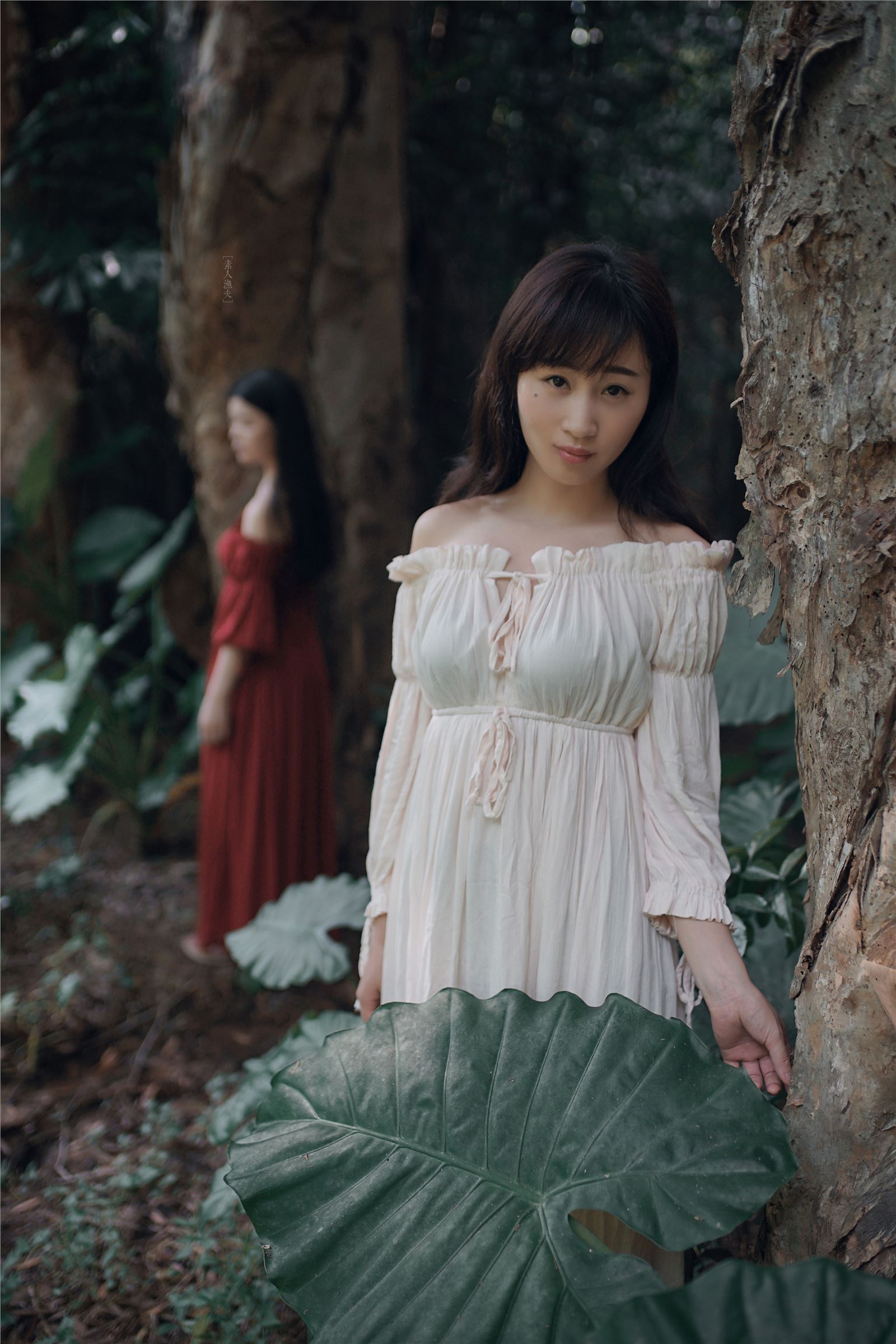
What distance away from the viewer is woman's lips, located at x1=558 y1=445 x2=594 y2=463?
4.35ft

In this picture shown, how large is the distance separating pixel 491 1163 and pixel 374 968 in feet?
1.50

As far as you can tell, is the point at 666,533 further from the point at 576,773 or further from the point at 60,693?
the point at 60,693

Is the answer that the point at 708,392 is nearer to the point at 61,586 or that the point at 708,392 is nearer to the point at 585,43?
the point at 585,43

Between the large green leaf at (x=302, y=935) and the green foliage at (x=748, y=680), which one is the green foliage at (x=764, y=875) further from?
the large green leaf at (x=302, y=935)

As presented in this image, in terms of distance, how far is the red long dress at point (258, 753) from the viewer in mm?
2990

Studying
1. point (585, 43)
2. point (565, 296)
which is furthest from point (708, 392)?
point (565, 296)

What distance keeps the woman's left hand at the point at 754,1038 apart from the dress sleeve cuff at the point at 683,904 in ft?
0.32

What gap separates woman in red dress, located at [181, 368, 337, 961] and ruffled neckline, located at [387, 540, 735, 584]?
169 centimetres

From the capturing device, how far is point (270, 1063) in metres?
1.87

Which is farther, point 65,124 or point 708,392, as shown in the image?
point 708,392

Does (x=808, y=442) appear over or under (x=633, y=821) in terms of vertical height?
over

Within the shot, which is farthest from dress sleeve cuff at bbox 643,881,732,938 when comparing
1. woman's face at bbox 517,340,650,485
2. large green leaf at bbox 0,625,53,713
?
large green leaf at bbox 0,625,53,713

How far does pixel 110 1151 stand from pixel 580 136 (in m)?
4.21

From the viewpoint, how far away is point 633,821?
51.9 inches
